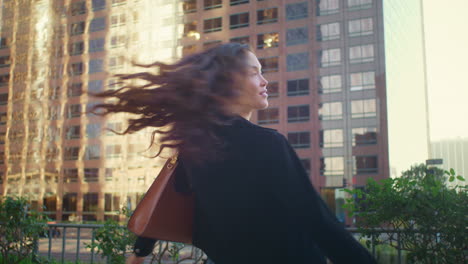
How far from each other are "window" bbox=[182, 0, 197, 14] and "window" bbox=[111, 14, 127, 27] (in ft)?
20.8

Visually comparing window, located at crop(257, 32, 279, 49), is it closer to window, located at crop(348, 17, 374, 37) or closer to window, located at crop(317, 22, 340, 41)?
window, located at crop(317, 22, 340, 41)

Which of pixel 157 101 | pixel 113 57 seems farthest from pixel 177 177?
pixel 113 57

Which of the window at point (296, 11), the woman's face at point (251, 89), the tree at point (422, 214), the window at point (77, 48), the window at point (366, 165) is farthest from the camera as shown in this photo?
the window at point (77, 48)

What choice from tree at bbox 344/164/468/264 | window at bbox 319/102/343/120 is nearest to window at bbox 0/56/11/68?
window at bbox 319/102/343/120

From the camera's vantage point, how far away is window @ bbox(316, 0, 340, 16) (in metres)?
37.7

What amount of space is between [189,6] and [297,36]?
11.9m

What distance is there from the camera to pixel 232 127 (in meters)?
1.19

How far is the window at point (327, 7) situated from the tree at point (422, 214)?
3702 cm

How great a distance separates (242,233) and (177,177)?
351 mm

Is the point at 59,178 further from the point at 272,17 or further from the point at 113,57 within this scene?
the point at 272,17

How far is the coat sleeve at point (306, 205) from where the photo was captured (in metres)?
1.00

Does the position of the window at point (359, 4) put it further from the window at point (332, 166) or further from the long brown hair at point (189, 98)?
the long brown hair at point (189, 98)

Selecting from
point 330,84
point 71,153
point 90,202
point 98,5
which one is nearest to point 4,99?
point 71,153

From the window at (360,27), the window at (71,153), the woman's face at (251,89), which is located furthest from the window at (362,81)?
the woman's face at (251,89)
